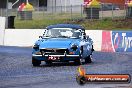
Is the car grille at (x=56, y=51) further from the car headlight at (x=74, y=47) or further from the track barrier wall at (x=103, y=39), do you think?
the track barrier wall at (x=103, y=39)

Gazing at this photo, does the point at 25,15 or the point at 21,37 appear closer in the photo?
the point at 21,37

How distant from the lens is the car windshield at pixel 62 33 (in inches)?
850

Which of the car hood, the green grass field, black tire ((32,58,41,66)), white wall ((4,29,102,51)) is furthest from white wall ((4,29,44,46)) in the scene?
the car hood

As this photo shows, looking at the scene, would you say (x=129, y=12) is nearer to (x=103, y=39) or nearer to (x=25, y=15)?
(x=25, y=15)

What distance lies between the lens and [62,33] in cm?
2172

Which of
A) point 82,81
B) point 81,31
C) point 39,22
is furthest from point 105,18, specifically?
point 82,81

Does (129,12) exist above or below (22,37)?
above

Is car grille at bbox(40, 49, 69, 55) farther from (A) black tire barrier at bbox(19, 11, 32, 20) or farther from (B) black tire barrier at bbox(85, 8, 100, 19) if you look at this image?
Answer: (A) black tire barrier at bbox(19, 11, 32, 20)

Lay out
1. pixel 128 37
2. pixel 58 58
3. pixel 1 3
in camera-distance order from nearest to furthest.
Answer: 1. pixel 58 58
2. pixel 128 37
3. pixel 1 3

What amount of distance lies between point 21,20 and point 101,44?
22242 mm

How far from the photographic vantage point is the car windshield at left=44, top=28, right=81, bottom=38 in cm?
2158

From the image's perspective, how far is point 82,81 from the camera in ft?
28.1

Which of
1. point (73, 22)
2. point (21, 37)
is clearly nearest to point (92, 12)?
point (73, 22)

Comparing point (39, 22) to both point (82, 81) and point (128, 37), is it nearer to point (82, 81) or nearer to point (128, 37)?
point (128, 37)
